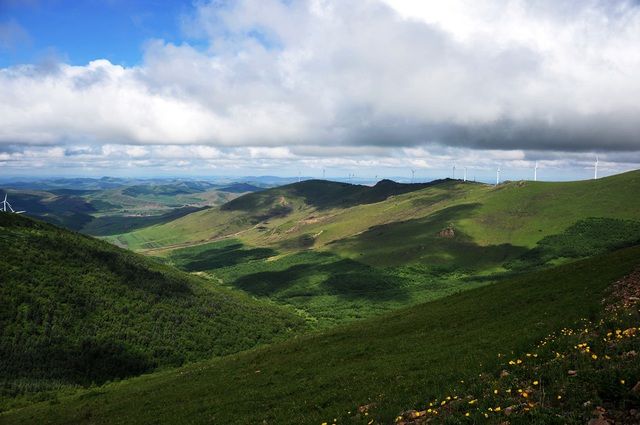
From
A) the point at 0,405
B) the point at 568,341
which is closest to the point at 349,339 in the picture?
the point at 568,341

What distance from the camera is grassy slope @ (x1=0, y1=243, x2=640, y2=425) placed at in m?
29.0

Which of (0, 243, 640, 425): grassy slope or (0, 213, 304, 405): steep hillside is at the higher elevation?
(0, 243, 640, 425): grassy slope

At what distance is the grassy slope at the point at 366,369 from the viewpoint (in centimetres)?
2903

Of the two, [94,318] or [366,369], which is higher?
[366,369]

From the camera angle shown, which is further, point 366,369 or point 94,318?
point 94,318

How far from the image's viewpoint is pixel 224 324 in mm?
159875

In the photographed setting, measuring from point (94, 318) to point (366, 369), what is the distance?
12250cm

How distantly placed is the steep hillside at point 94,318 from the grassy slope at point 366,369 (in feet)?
168

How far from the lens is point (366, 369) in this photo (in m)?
38.0

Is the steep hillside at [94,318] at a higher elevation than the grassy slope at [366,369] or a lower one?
lower

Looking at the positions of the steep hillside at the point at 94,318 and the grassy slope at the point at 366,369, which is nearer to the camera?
the grassy slope at the point at 366,369

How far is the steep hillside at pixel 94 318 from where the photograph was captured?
104 m

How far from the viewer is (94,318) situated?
13100 cm

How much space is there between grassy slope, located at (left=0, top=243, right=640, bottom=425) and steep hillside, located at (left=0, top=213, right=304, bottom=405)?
Result: 168 feet
